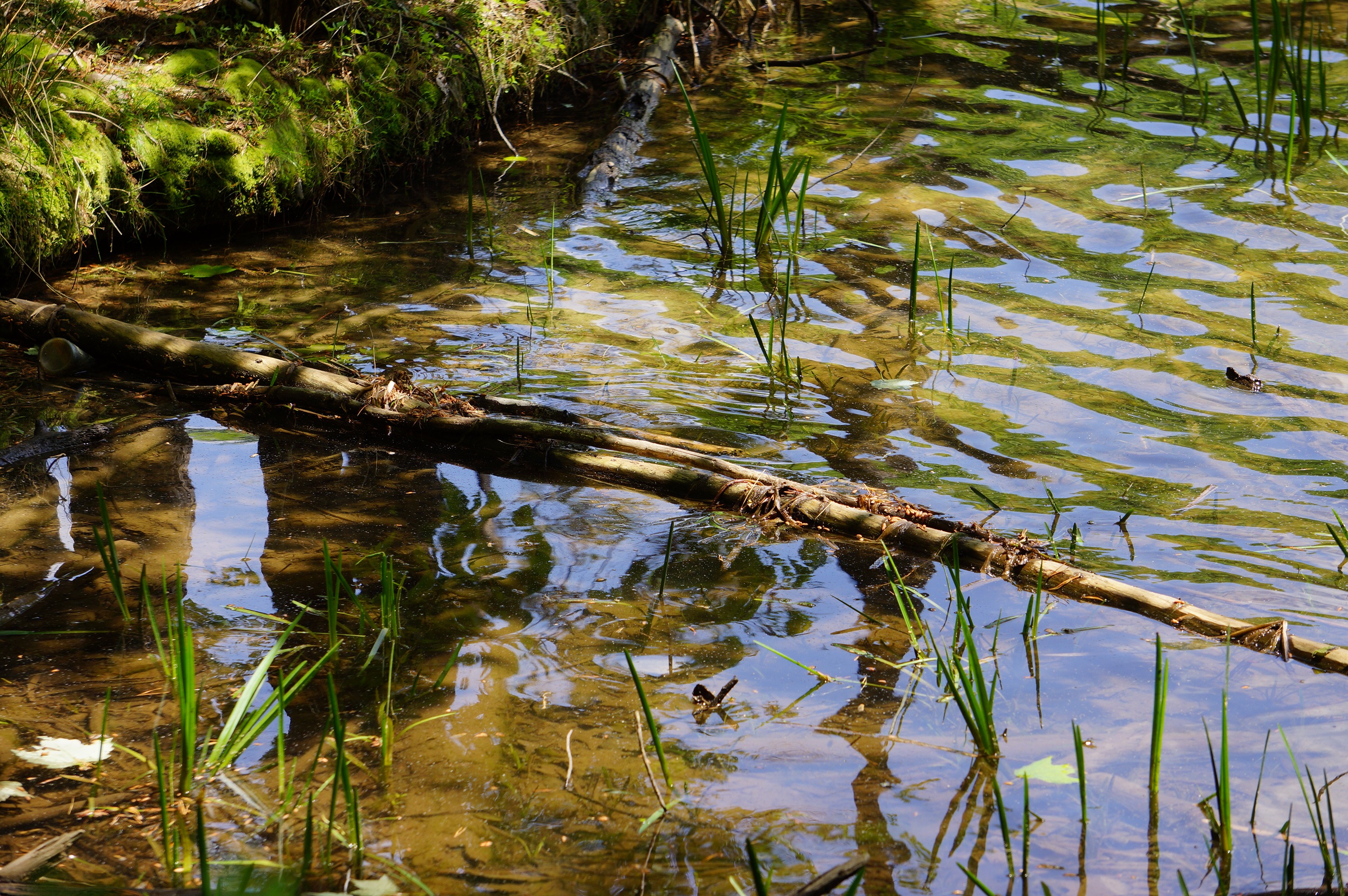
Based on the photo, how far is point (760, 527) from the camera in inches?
144

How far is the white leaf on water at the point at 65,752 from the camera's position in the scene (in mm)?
2385

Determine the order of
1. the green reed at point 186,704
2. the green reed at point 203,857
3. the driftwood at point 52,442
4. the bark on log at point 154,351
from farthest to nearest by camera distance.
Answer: the bark on log at point 154,351 → the driftwood at point 52,442 → the green reed at point 186,704 → the green reed at point 203,857

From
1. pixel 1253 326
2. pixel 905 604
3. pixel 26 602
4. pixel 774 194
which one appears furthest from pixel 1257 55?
pixel 26 602

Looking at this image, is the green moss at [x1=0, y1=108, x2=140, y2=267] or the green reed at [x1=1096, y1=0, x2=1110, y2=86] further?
the green reed at [x1=1096, y1=0, x2=1110, y2=86]

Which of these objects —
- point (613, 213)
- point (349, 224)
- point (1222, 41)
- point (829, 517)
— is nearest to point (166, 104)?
point (349, 224)

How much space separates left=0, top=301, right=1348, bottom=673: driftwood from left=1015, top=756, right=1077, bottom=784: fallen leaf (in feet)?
→ 2.37

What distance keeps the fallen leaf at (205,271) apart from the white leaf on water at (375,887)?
4690 mm

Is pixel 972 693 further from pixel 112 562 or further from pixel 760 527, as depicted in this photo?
pixel 112 562

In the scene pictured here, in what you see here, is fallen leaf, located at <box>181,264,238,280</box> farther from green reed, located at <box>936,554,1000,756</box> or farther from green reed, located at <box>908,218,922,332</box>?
green reed, located at <box>936,554,1000,756</box>

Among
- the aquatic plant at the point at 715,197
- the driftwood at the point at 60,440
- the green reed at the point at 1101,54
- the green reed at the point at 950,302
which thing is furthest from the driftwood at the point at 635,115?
the driftwood at the point at 60,440

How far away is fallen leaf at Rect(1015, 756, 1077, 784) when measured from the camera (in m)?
2.45

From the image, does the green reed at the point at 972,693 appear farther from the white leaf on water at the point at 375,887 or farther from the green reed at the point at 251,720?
the green reed at the point at 251,720

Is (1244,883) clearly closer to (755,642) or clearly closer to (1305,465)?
(755,642)

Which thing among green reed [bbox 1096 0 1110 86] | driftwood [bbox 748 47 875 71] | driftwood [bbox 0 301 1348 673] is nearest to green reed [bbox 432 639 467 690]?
driftwood [bbox 0 301 1348 673]
